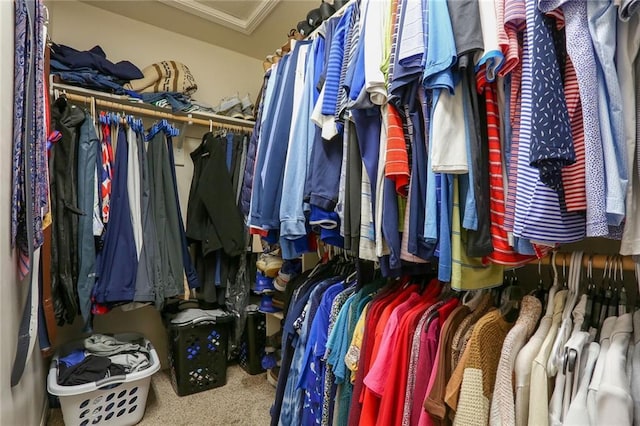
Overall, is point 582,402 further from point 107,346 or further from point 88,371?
point 107,346

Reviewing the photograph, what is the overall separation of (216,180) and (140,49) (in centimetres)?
108

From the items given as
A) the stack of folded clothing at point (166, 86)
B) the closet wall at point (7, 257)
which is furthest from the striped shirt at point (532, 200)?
the stack of folded clothing at point (166, 86)

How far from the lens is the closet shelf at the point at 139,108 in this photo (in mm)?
1647

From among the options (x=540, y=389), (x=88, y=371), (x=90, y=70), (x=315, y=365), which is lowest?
(x=88, y=371)

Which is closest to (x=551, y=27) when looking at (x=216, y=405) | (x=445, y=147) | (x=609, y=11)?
(x=609, y=11)

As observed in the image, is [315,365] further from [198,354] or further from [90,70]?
[90,70]

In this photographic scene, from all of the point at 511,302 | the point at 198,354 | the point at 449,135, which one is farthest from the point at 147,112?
the point at 511,302

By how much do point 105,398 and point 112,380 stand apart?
0.39ft

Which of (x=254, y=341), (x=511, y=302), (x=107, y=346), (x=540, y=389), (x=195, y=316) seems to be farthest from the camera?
(x=254, y=341)

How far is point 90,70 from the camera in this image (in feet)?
5.58

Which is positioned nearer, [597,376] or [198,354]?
[597,376]

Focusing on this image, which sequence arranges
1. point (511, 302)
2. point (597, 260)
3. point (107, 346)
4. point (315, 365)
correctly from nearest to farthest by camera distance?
point (597, 260) < point (511, 302) < point (315, 365) < point (107, 346)

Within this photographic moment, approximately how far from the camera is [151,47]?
7.11ft

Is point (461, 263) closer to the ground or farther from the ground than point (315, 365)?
farther from the ground
